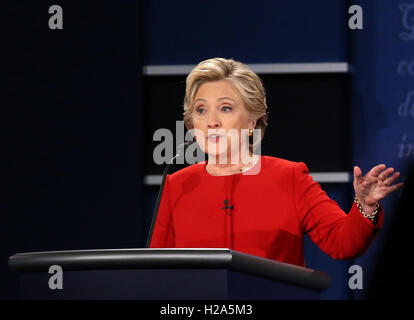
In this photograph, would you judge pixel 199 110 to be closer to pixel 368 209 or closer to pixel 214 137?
pixel 214 137

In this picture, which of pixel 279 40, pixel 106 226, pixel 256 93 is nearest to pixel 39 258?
pixel 256 93

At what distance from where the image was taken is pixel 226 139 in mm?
1793

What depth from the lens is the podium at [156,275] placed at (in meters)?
1.12

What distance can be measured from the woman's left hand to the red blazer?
0.18m

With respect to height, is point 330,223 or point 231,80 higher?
point 231,80

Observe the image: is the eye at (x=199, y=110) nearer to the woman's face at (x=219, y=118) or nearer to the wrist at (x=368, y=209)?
the woman's face at (x=219, y=118)

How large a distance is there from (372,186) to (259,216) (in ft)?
1.29

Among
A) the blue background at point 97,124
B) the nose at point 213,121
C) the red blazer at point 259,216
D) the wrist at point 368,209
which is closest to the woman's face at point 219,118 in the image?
the nose at point 213,121

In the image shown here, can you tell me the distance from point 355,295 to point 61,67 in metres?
1.69

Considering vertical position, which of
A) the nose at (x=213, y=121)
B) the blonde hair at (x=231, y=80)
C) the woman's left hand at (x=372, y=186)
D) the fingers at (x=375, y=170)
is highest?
the blonde hair at (x=231, y=80)

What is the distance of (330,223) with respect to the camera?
168 centimetres

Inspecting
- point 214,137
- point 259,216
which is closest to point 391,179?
point 259,216

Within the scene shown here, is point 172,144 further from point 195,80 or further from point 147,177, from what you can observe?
point 195,80

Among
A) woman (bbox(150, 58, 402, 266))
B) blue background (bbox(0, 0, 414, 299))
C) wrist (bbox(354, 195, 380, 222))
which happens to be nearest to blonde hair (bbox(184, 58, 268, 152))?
woman (bbox(150, 58, 402, 266))
